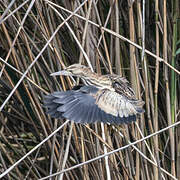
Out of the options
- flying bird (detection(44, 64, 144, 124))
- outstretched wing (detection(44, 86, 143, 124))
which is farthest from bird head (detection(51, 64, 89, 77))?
outstretched wing (detection(44, 86, 143, 124))

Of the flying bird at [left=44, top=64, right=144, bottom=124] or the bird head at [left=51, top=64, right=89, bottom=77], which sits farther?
the bird head at [left=51, top=64, right=89, bottom=77]

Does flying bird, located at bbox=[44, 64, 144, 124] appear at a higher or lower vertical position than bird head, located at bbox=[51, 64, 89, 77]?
lower

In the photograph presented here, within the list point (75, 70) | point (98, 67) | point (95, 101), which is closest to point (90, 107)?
point (95, 101)

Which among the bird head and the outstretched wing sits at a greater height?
the bird head

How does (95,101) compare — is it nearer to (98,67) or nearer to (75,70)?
(75,70)

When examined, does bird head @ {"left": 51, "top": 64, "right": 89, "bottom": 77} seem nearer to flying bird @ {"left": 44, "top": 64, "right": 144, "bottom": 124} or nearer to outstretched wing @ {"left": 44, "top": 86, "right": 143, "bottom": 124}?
flying bird @ {"left": 44, "top": 64, "right": 144, "bottom": 124}

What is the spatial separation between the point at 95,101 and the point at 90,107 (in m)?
0.04

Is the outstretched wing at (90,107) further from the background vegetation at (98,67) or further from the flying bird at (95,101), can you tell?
the background vegetation at (98,67)

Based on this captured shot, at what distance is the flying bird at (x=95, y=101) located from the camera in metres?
1.73

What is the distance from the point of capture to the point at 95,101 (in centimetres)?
182

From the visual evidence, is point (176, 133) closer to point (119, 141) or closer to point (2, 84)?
point (119, 141)

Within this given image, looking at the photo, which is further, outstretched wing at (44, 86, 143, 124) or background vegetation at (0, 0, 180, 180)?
background vegetation at (0, 0, 180, 180)

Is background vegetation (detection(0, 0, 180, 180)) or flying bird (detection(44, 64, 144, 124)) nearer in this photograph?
flying bird (detection(44, 64, 144, 124))

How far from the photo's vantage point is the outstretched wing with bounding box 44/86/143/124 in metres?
1.71
